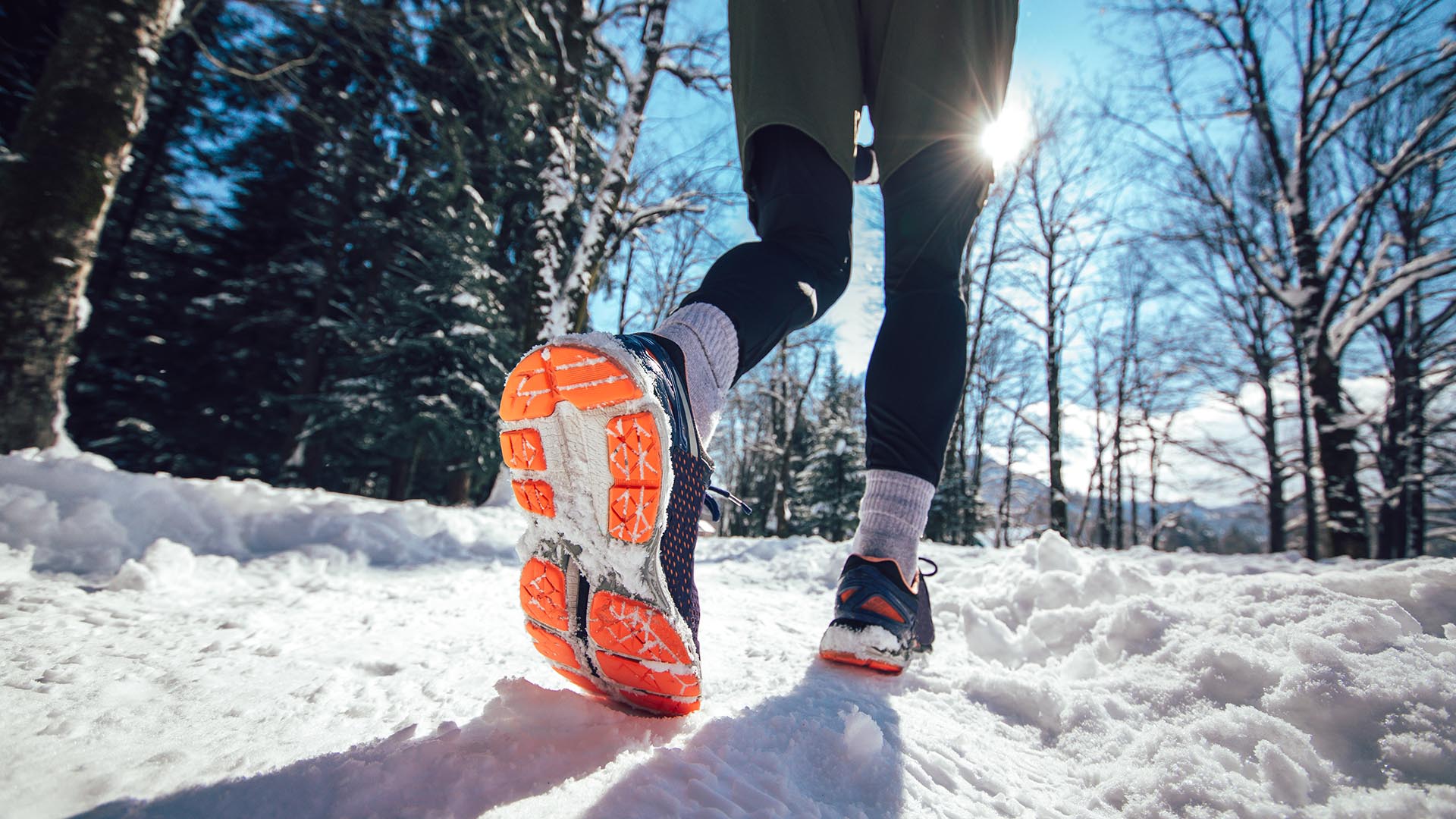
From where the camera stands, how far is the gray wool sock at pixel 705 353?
30.6 inches

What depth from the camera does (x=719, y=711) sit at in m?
0.67

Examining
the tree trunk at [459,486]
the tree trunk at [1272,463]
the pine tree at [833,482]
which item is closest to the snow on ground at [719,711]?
the tree trunk at [459,486]

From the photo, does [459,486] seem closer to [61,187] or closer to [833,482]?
[61,187]

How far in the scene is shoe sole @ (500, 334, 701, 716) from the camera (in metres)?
0.58

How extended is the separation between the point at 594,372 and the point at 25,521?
5.26ft

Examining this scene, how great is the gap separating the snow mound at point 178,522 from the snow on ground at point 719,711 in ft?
0.05

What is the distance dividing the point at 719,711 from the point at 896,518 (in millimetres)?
473

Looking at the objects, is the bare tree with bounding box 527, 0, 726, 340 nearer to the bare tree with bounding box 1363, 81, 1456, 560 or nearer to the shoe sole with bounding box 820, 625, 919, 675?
the shoe sole with bounding box 820, 625, 919, 675

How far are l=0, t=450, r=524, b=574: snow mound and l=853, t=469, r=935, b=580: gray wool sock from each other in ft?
4.76

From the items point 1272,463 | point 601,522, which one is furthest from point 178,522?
point 1272,463

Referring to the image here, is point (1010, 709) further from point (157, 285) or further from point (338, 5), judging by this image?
point (157, 285)

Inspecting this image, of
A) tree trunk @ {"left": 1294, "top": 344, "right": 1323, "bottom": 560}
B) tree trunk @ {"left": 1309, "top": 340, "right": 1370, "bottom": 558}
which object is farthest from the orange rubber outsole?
tree trunk @ {"left": 1294, "top": 344, "right": 1323, "bottom": 560}

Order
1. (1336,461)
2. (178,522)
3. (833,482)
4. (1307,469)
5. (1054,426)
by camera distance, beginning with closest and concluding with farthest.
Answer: (178,522) → (1336,461) → (1307,469) → (1054,426) → (833,482)

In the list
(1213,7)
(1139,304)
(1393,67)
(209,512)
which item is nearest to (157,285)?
(209,512)
